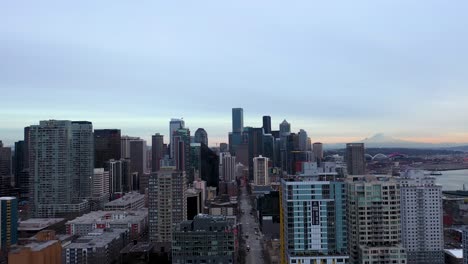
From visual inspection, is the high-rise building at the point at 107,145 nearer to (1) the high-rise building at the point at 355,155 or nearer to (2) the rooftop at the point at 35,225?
(2) the rooftop at the point at 35,225

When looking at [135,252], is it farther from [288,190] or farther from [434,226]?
[434,226]

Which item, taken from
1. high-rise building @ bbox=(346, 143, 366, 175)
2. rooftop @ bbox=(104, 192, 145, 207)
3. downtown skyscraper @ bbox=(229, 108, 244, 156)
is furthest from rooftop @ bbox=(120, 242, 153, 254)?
downtown skyscraper @ bbox=(229, 108, 244, 156)

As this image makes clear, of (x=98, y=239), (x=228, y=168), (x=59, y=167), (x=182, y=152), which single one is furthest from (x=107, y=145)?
(x=98, y=239)

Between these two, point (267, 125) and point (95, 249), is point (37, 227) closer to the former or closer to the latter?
point (95, 249)

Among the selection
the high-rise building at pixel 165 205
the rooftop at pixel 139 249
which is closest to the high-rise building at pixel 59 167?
the high-rise building at pixel 165 205

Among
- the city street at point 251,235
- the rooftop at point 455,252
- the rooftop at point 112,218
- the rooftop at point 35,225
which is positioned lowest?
the city street at point 251,235
